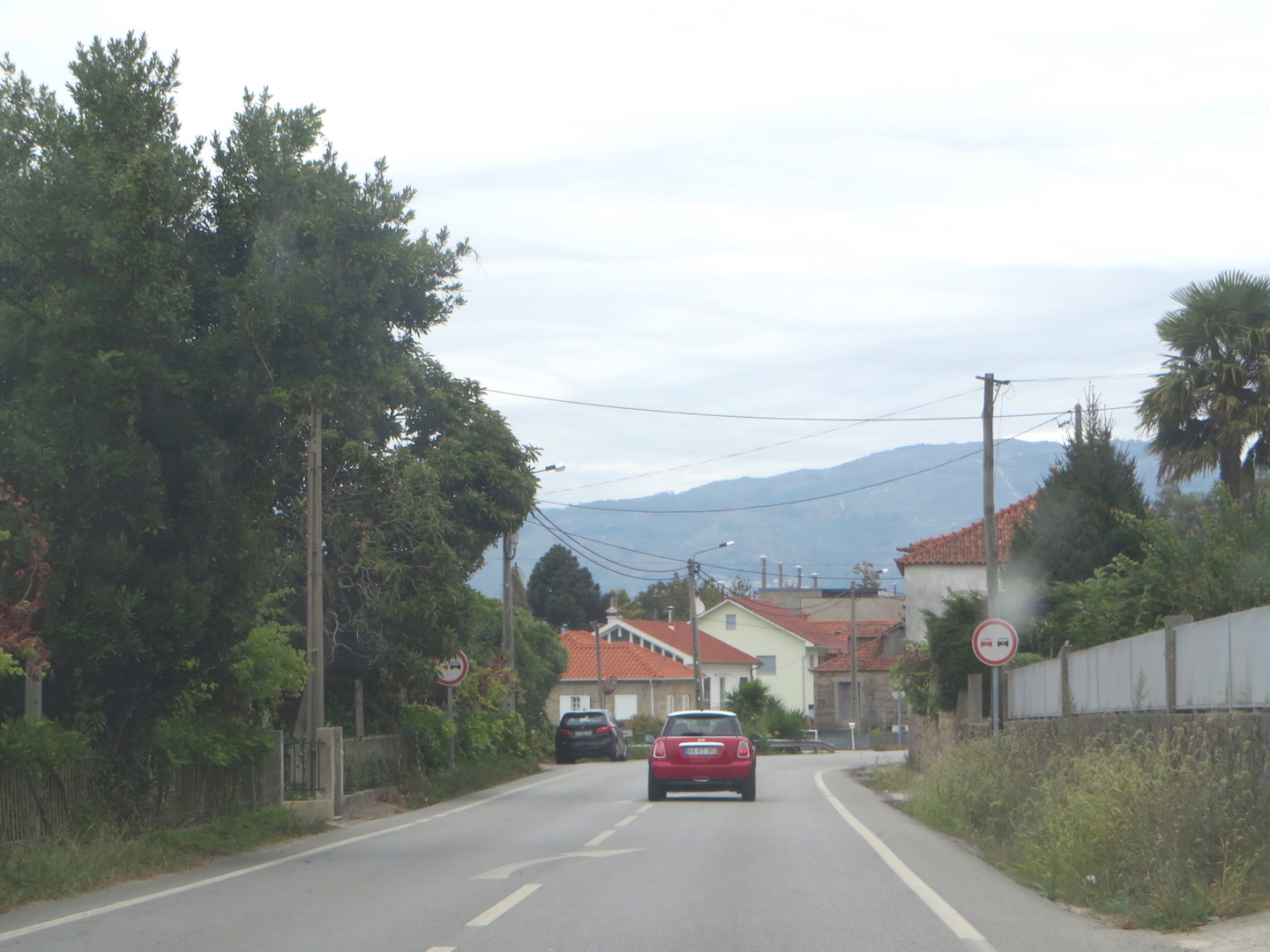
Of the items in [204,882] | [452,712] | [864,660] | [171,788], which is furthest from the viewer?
Answer: [864,660]

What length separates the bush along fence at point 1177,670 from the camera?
11375 millimetres

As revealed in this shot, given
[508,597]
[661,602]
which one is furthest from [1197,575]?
[661,602]

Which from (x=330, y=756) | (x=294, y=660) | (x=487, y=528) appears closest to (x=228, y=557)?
(x=294, y=660)

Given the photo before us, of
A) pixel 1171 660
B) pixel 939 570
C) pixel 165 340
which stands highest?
pixel 165 340

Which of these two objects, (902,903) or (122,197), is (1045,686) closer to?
(902,903)

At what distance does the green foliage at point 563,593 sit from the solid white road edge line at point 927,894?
2813 inches

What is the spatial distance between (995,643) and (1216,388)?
755cm

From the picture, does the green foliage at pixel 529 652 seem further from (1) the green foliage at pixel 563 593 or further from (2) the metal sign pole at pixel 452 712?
(1) the green foliage at pixel 563 593

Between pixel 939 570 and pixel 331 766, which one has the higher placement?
pixel 939 570

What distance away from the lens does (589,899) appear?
10523 millimetres

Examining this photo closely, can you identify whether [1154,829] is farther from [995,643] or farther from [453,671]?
[453,671]

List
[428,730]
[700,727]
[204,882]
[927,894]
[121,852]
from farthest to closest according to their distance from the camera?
[428,730]
[700,727]
[121,852]
[204,882]
[927,894]

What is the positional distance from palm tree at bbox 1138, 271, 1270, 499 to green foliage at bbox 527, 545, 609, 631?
65.4m

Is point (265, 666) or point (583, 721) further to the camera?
point (583, 721)
